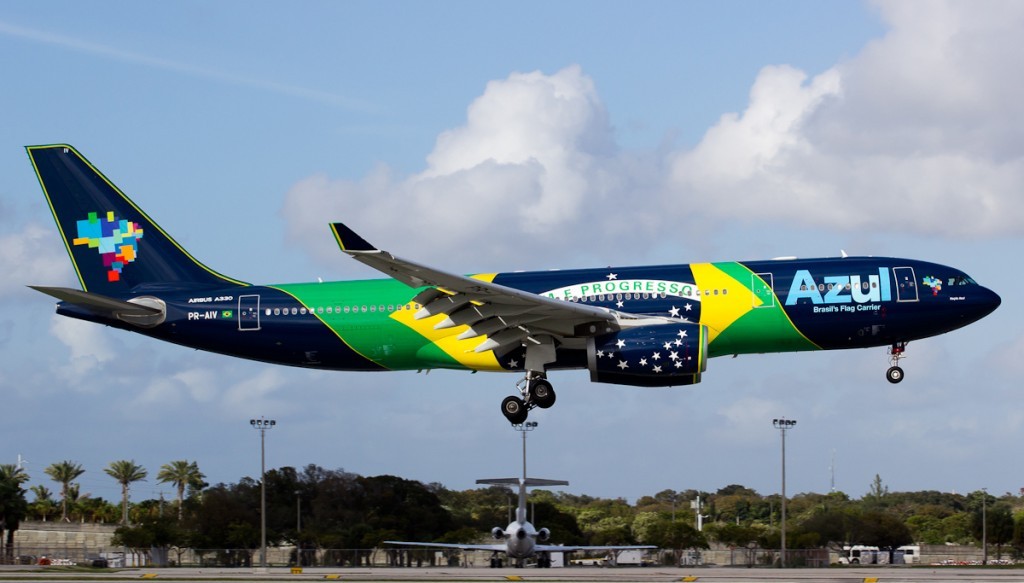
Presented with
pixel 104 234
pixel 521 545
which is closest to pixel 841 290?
pixel 104 234

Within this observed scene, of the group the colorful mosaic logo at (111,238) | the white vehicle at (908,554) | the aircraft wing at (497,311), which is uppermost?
the colorful mosaic logo at (111,238)

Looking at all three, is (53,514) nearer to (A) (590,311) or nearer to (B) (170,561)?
(B) (170,561)

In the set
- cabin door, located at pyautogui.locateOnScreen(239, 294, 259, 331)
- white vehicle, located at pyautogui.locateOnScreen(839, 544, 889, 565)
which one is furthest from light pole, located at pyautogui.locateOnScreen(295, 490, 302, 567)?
white vehicle, located at pyautogui.locateOnScreen(839, 544, 889, 565)

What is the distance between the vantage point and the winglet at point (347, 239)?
3328 centimetres

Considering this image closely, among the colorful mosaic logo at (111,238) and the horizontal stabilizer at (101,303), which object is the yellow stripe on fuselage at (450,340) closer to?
the horizontal stabilizer at (101,303)

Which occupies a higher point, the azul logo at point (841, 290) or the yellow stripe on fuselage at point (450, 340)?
the azul logo at point (841, 290)

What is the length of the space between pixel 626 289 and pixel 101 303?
55.6ft

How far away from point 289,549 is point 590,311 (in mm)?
46884

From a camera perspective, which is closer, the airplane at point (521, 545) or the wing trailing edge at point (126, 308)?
the wing trailing edge at point (126, 308)

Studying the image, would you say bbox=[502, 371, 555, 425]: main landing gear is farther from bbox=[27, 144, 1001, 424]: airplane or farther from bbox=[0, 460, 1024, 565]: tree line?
bbox=[0, 460, 1024, 565]: tree line

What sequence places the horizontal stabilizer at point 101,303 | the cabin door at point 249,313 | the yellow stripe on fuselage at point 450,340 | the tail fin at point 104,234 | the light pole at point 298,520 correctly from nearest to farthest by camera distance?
the horizontal stabilizer at point 101,303, the yellow stripe on fuselage at point 450,340, the cabin door at point 249,313, the tail fin at point 104,234, the light pole at point 298,520

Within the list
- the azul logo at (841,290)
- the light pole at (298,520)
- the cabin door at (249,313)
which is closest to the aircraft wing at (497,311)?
the azul logo at (841,290)

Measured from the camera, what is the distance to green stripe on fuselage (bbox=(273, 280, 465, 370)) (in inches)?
1648

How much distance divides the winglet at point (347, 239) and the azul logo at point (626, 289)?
909 cm
